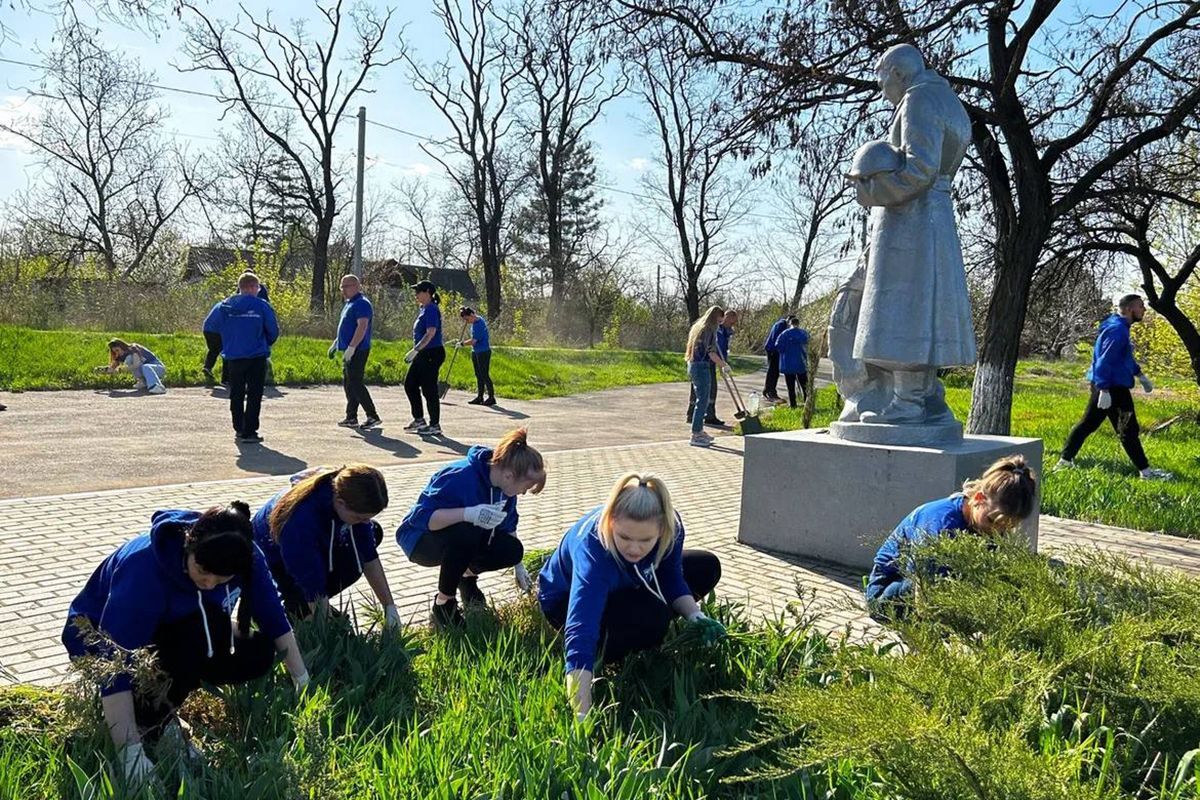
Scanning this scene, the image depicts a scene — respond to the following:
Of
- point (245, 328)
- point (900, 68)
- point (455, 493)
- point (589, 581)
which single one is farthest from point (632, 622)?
point (245, 328)

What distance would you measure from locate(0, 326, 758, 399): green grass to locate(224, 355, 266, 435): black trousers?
16.6 feet

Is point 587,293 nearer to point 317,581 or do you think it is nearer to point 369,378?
point 369,378

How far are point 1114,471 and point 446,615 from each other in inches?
330

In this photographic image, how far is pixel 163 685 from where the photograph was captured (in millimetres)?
2676

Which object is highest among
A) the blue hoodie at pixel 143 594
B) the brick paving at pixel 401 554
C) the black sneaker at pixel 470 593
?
the blue hoodie at pixel 143 594

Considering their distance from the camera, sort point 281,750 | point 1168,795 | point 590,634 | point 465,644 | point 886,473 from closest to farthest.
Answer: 1. point 1168,795
2. point 281,750
3. point 590,634
4. point 465,644
5. point 886,473

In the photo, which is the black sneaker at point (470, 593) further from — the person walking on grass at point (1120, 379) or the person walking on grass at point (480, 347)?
the person walking on grass at point (480, 347)

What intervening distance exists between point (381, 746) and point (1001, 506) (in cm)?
249

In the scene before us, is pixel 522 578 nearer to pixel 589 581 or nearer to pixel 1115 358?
pixel 589 581

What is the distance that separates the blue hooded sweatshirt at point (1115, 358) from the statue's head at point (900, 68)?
489 cm

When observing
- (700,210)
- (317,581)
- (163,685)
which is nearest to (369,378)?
(317,581)

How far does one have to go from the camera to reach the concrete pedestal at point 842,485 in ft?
17.9

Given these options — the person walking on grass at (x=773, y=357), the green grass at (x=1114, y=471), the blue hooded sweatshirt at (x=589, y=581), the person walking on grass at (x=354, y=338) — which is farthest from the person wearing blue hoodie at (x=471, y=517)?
the person walking on grass at (x=773, y=357)

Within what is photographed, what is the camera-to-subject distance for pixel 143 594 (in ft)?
9.05
